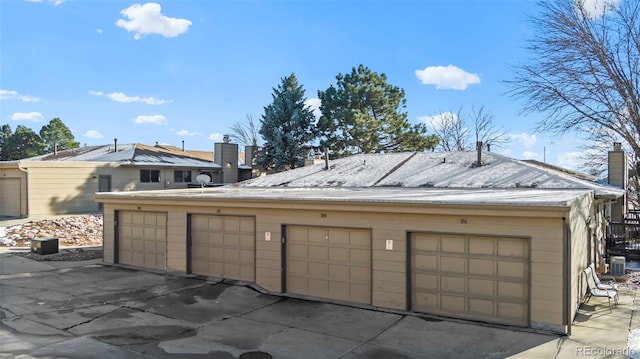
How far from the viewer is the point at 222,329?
29.3 feet

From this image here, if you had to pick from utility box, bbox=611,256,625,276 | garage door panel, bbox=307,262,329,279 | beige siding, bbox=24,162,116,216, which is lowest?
utility box, bbox=611,256,625,276

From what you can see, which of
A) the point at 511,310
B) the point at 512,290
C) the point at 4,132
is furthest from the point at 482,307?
the point at 4,132

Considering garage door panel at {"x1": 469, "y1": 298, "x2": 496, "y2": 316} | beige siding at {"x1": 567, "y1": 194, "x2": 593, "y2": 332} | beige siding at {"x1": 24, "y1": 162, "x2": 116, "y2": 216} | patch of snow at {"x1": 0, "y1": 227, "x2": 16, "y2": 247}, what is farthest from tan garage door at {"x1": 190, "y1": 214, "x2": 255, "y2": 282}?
beige siding at {"x1": 24, "y1": 162, "x2": 116, "y2": 216}

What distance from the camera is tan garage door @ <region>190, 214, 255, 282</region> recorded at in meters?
12.8

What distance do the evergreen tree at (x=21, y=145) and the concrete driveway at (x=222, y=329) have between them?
48.6 meters

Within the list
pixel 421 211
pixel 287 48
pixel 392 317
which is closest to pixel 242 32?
pixel 287 48

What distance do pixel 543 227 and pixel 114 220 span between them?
1404 centimetres

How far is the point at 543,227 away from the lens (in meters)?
8.77

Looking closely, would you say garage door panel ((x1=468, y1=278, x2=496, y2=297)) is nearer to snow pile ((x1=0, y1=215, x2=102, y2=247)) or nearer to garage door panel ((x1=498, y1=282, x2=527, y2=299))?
garage door panel ((x1=498, y1=282, x2=527, y2=299))

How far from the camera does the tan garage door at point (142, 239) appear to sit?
1466cm

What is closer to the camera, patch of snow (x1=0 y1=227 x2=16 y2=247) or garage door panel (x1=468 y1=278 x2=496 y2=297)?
garage door panel (x1=468 y1=278 x2=496 y2=297)

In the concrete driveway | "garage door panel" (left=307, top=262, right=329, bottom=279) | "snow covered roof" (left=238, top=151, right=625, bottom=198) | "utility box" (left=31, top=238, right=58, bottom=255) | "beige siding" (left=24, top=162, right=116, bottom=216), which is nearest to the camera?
the concrete driveway

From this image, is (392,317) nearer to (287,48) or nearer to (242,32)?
(242,32)

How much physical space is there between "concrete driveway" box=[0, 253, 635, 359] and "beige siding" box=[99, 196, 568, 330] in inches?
22.5
